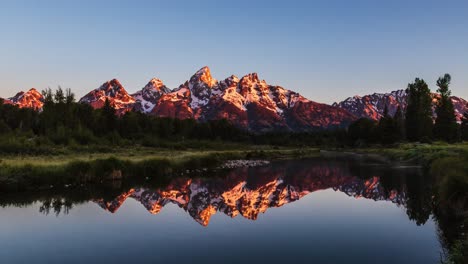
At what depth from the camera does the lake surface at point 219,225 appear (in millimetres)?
15992

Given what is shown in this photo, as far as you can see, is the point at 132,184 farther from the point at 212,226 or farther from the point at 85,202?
the point at 212,226

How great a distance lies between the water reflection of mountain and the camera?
2761 cm

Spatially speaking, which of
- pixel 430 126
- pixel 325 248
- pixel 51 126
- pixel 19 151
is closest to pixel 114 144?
pixel 51 126

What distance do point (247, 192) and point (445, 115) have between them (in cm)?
8039

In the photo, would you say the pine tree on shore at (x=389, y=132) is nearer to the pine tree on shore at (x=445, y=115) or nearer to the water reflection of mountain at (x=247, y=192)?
the pine tree on shore at (x=445, y=115)

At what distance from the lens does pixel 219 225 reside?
72.3 feet

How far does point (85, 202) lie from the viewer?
27.8 metres

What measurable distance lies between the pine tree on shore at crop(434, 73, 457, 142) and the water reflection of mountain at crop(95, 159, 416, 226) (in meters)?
60.5

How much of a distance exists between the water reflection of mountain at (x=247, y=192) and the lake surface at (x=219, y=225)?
96 millimetres

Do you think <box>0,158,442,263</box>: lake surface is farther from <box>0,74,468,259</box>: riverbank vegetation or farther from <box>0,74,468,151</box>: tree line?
<box>0,74,468,151</box>: tree line

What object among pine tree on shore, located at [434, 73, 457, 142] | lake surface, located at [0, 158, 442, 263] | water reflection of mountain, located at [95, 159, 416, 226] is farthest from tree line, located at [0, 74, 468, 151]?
lake surface, located at [0, 158, 442, 263]

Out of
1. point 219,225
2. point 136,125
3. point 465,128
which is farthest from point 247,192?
point 136,125

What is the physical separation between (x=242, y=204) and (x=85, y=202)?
11.5 m

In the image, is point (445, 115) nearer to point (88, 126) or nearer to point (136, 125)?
point (136, 125)
